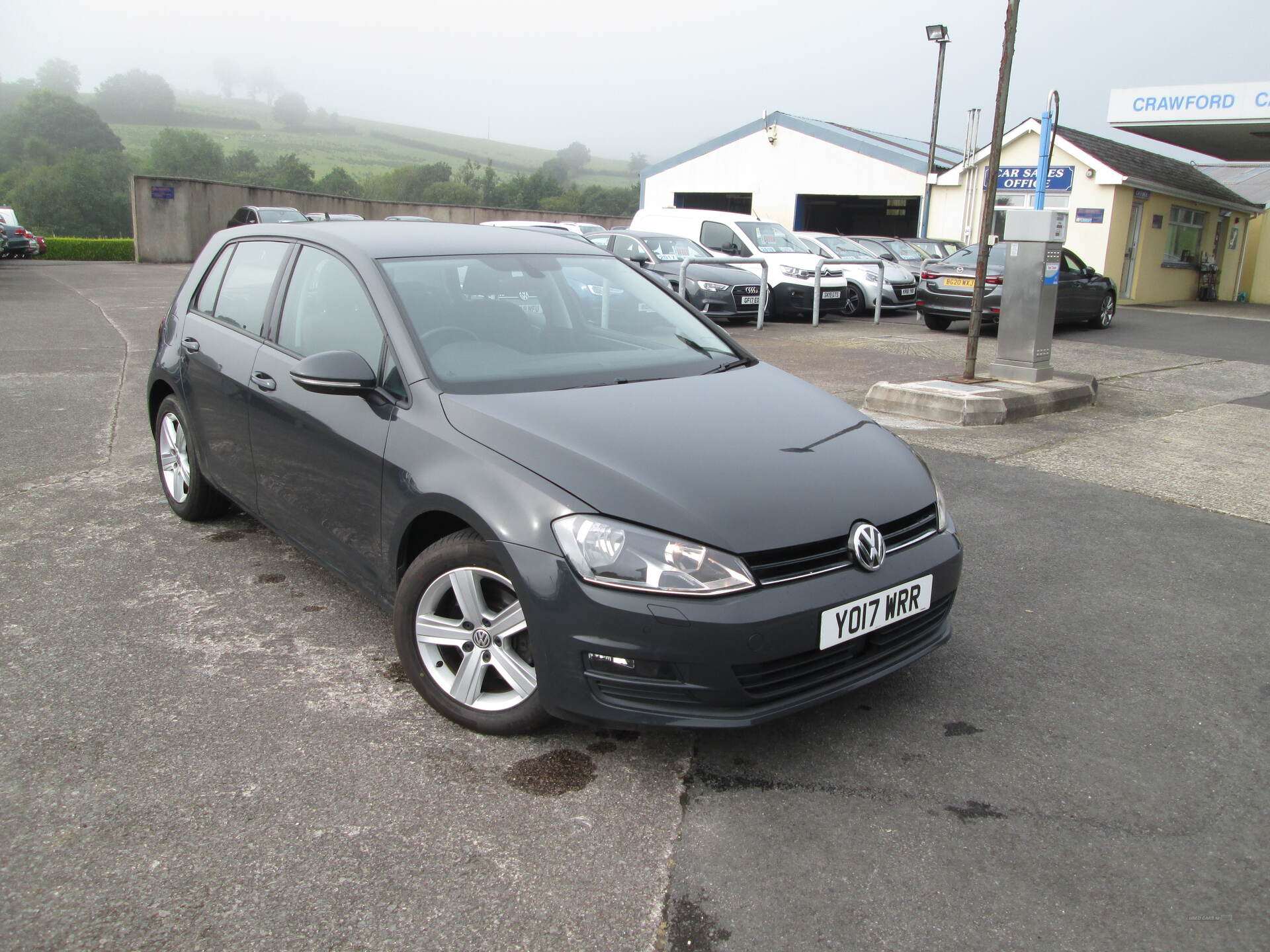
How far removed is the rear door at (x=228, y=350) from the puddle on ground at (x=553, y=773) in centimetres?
198

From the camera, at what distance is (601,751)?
3.02 meters

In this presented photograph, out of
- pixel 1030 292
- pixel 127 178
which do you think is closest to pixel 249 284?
pixel 1030 292

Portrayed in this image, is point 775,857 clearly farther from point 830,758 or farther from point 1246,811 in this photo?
point 1246,811

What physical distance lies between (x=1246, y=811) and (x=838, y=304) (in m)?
15.0

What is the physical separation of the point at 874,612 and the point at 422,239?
2372 millimetres

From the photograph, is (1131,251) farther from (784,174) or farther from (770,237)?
(784,174)

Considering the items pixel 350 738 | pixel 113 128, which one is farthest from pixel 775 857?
pixel 113 128

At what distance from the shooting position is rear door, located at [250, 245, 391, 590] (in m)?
3.41

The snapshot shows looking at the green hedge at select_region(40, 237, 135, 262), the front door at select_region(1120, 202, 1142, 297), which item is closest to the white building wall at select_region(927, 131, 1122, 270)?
the front door at select_region(1120, 202, 1142, 297)

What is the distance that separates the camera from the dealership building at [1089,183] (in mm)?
22000

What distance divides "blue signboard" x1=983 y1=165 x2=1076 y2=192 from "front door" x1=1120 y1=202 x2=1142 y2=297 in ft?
5.57

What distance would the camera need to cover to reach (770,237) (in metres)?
17.7

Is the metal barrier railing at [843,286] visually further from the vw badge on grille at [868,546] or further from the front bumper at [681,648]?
the front bumper at [681,648]

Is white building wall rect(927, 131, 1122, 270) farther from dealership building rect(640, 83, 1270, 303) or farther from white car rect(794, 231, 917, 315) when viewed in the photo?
white car rect(794, 231, 917, 315)
